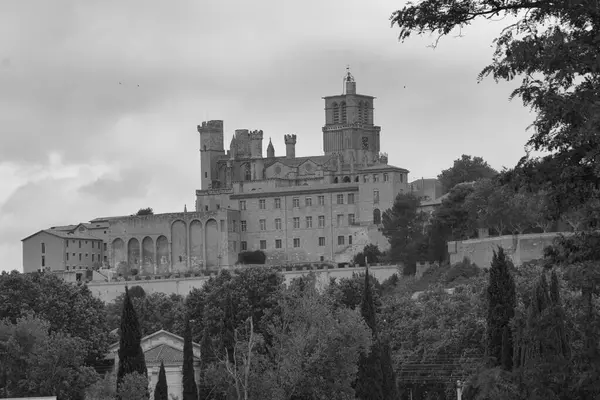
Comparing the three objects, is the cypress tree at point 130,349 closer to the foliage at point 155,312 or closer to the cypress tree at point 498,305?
the cypress tree at point 498,305

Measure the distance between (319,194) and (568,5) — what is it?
87978 mm

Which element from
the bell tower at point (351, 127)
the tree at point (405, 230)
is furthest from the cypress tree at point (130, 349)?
the bell tower at point (351, 127)

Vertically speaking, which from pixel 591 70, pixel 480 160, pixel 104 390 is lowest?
pixel 104 390

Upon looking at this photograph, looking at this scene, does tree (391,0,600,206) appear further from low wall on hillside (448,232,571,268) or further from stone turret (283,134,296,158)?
stone turret (283,134,296,158)

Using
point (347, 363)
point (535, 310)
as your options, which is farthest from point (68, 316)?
point (535, 310)

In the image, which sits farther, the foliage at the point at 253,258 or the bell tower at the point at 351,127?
the bell tower at the point at 351,127

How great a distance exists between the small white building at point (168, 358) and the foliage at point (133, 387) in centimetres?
667

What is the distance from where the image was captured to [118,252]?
10519cm

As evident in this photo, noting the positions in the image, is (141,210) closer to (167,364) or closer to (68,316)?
(68,316)

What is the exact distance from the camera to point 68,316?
55.5 meters

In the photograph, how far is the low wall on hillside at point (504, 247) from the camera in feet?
259

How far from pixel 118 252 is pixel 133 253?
1210 millimetres

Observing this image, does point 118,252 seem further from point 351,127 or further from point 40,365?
point 40,365

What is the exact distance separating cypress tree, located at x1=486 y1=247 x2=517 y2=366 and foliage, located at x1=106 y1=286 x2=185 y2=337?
29.3 metres
